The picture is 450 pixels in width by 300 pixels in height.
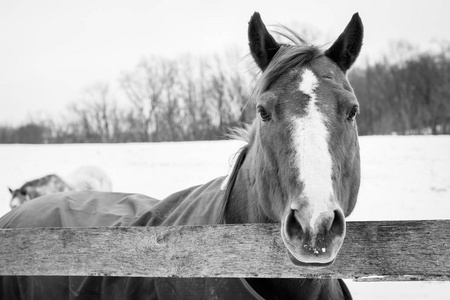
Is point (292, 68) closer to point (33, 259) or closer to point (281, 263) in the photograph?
point (281, 263)

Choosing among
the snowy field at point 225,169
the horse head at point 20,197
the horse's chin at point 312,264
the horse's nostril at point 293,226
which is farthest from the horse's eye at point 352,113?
the horse head at point 20,197

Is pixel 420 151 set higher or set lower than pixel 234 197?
lower

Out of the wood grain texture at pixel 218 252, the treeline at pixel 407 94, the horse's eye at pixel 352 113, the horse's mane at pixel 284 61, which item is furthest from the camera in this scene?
the treeline at pixel 407 94

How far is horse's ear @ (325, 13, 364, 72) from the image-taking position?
2.62 metres

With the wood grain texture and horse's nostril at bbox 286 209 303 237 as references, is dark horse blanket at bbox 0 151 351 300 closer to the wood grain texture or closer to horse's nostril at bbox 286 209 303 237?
the wood grain texture

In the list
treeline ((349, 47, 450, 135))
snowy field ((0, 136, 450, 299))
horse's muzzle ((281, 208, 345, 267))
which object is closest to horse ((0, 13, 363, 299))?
horse's muzzle ((281, 208, 345, 267))

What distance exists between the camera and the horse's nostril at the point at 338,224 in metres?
1.83

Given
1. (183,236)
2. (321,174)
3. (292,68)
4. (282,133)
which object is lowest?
(183,236)

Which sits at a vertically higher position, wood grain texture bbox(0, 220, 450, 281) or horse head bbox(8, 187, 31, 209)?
wood grain texture bbox(0, 220, 450, 281)

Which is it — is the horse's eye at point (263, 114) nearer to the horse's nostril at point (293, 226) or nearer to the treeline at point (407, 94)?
the horse's nostril at point (293, 226)

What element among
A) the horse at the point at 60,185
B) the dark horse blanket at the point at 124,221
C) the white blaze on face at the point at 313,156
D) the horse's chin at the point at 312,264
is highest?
the white blaze on face at the point at 313,156

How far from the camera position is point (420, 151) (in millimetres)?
17766

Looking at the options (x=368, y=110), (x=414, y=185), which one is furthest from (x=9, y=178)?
(x=368, y=110)

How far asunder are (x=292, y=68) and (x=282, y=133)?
447mm
